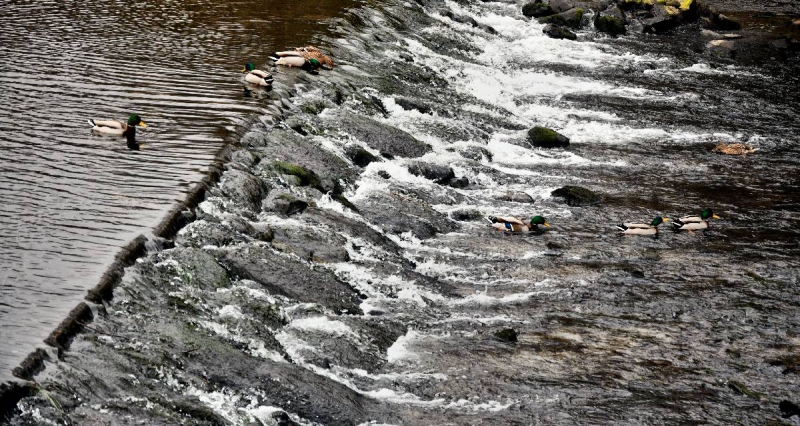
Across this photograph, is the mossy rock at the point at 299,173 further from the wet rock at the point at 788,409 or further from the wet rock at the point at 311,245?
the wet rock at the point at 788,409

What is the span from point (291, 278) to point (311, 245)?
4.17ft

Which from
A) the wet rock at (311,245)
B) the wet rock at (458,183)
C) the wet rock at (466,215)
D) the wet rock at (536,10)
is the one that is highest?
the wet rock at (311,245)

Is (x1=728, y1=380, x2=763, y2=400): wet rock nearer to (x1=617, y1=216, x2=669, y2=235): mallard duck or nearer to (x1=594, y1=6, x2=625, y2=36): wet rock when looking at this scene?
(x1=617, y1=216, x2=669, y2=235): mallard duck

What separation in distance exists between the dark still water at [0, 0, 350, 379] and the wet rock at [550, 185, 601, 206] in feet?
20.3

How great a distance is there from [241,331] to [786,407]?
6.52 m

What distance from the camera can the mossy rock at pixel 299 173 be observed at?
16.2m

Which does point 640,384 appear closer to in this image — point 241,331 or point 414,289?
point 414,289

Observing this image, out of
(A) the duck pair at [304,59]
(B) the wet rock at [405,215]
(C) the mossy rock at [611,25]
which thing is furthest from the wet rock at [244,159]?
(C) the mossy rock at [611,25]

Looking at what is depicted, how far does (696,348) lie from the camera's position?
1284 cm

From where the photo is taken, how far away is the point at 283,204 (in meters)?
14.9

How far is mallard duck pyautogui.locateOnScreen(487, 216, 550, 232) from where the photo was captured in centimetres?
1677

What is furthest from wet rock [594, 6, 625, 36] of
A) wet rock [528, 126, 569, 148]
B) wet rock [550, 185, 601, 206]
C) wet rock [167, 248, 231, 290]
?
wet rock [167, 248, 231, 290]

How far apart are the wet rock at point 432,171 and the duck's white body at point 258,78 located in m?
3.48

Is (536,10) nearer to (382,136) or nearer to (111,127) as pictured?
(382,136)
